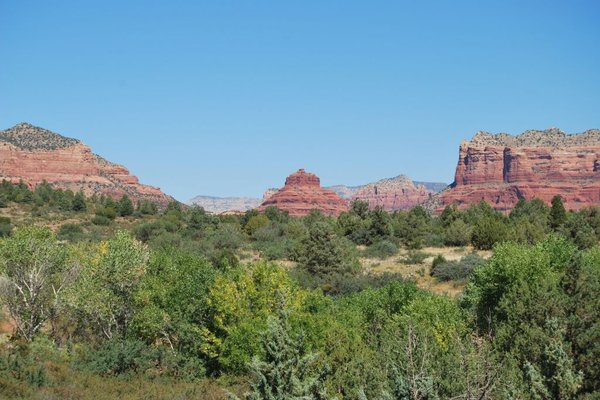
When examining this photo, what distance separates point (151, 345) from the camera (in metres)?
34.7

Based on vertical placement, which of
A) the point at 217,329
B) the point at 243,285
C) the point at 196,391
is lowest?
the point at 196,391

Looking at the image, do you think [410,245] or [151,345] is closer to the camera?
[151,345]

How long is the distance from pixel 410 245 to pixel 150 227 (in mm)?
34708

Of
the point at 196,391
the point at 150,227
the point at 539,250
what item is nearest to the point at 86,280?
the point at 196,391

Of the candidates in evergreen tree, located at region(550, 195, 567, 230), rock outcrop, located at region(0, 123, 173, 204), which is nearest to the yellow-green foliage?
evergreen tree, located at region(550, 195, 567, 230)

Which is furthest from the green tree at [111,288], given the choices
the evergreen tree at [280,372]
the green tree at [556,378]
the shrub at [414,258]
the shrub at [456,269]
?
the shrub at [414,258]

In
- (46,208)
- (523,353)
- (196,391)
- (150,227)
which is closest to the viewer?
(523,353)

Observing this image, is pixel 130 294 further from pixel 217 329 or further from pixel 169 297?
pixel 217 329

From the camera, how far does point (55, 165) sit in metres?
175

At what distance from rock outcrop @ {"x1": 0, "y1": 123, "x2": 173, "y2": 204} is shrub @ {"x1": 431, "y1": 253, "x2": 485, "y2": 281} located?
12828cm

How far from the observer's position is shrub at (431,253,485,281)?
59.7m

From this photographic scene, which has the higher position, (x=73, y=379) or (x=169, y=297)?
(x=169, y=297)

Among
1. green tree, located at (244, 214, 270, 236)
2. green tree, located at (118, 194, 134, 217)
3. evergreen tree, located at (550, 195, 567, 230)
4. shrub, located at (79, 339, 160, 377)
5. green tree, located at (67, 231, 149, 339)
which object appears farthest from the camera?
green tree, located at (118, 194, 134, 217)

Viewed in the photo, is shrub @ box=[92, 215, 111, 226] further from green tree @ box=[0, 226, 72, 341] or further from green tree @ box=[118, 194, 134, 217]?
green tree @ box=[0, 226, 72, 341]
